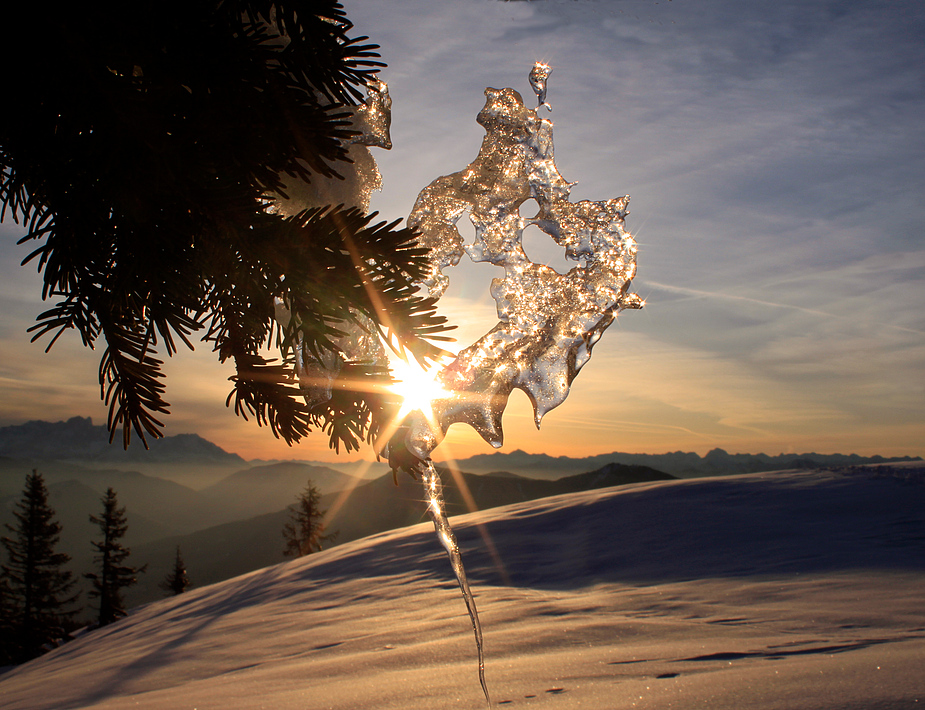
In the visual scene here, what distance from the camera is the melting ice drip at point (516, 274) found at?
1231 mm

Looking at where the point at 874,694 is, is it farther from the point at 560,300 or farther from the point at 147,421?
the point at 147,421

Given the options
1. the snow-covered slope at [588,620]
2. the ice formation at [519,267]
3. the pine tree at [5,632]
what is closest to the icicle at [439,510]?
the ice formation at [519,267]

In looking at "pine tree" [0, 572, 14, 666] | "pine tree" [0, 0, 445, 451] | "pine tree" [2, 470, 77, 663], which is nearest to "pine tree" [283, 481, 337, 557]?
"pine tree" [2, 470, 77, 663]

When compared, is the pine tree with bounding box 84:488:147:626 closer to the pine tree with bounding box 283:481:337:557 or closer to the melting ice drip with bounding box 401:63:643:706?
the pine tree with bounding box 283:481:337:557

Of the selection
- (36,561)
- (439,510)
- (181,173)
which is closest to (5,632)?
(36,561)

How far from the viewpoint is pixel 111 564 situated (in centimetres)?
2948

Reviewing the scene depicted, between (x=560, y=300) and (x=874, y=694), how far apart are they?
201 cm

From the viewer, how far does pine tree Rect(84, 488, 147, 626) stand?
91.5ft

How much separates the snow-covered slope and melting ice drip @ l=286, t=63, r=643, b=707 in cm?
183

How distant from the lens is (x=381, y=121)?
157cm

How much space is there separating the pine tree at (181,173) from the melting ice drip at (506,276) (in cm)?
13

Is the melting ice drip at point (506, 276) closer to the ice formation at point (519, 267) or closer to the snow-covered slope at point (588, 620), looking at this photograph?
the ice formation at point (519, 267)

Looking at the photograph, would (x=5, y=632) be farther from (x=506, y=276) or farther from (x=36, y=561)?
(x=506, y=276)

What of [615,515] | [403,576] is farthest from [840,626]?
[615,515]
